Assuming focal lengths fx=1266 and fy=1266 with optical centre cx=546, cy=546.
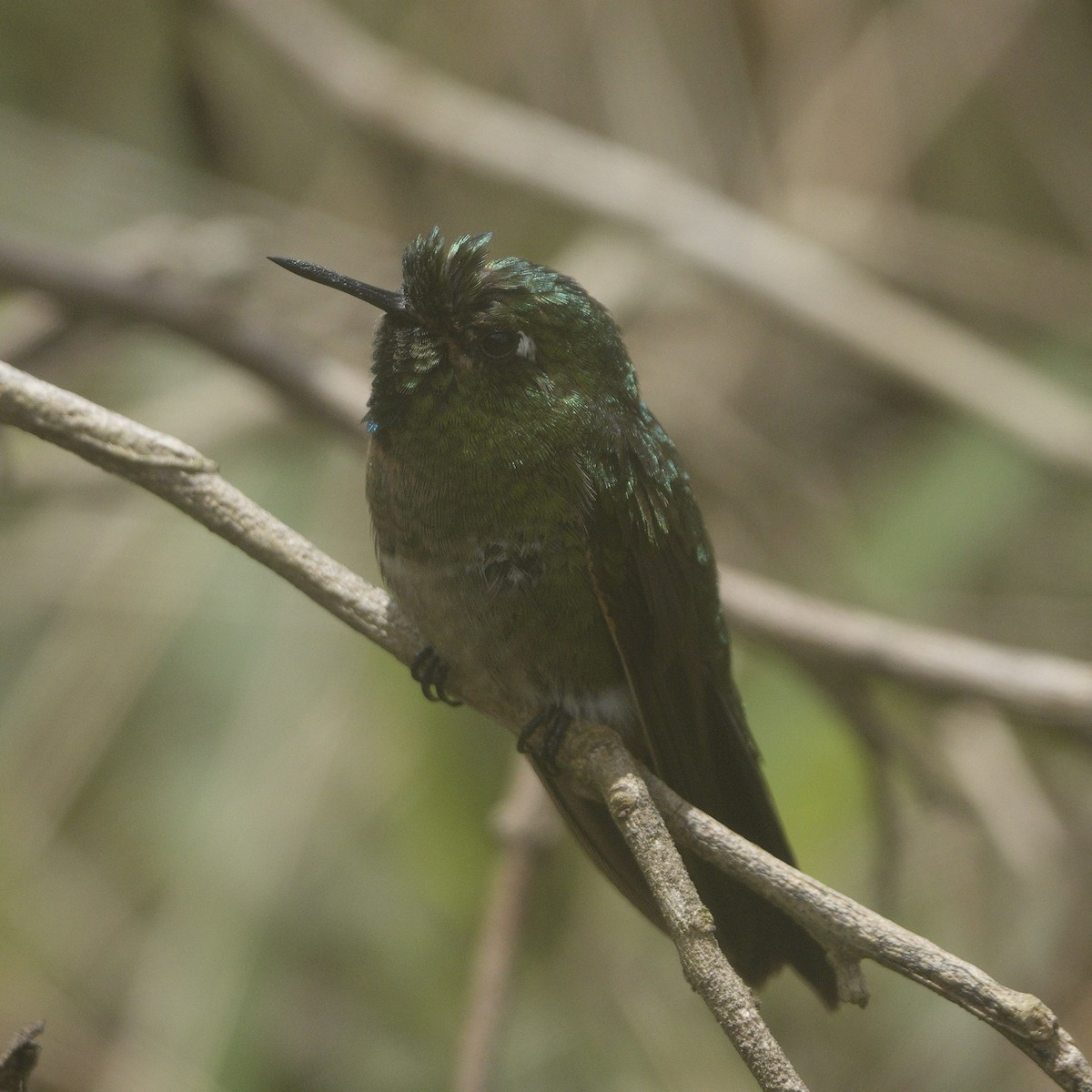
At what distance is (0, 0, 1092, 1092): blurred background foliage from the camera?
372 centimetres

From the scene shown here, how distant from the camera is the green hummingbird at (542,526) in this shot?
2180 mm

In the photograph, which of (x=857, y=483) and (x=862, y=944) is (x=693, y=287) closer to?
(x=857, y=483)

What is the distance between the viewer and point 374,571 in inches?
190

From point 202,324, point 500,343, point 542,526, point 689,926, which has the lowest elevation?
point 689,926

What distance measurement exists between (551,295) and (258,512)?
28.1 inches

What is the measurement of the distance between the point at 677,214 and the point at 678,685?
3.14m

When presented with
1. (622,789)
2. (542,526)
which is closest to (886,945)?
(622,789)

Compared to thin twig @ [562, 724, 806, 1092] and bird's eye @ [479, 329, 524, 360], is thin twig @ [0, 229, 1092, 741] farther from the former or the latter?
thin twig @ [562, 724, 806, 1092]

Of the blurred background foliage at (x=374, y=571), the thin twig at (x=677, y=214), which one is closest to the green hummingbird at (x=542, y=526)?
the blurred background foliage at (x=374, y=571)

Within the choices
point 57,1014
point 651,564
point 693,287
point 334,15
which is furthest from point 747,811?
point 334,15

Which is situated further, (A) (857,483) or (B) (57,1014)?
(A) (857,483)

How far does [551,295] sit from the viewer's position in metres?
2.30

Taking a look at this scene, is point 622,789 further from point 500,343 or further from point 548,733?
point 500,343

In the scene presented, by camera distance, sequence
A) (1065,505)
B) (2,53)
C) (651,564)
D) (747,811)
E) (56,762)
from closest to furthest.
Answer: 1. (651,564)
2. (747,811)
3. (56,762)
4. (2,53)
5. (1065,505)
